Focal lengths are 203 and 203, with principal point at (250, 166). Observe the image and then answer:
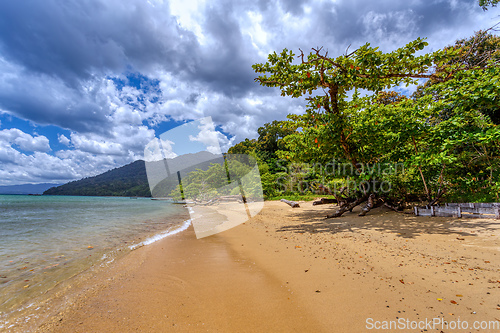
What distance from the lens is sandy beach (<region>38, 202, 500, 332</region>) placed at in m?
2.29

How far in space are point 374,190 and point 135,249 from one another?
10.1 meters

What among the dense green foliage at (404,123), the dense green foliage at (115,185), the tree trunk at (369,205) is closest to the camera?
the dense green foliage at (404,123)

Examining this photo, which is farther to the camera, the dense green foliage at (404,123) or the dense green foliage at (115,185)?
the dense green foliage at (115,185)

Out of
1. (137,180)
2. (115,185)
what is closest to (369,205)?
(115,185)

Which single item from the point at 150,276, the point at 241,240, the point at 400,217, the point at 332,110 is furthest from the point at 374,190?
the point at 150,276

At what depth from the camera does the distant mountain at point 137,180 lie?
116 feet

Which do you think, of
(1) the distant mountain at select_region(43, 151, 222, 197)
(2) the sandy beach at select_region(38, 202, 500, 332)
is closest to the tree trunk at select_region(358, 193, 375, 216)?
(2) the sandy beach at select_region(38, 202, 500, 332)

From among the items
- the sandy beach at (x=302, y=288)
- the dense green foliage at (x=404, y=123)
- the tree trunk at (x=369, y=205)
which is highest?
the dense green foliage at (x=404, y=123)

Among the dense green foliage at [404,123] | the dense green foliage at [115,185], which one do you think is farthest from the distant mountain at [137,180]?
the dense green foliage at [404,123]

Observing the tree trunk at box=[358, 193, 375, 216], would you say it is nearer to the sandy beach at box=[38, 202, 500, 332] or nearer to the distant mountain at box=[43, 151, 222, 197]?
the sandy beach at box=[38, 202, 500, 332]

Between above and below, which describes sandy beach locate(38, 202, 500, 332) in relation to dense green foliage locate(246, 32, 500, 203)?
below

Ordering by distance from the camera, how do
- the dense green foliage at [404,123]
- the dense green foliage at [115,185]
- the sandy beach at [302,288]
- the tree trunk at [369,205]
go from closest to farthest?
the sandy beach at [302,288]
the dense green foliage at [404,123]
the tree trunk at [369,205]
the dense green foliage at [115,185]

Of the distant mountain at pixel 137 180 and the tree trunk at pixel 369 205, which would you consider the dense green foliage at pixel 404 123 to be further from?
the distant mountain at pixel 137 180

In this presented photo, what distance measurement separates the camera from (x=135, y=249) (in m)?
5.97
